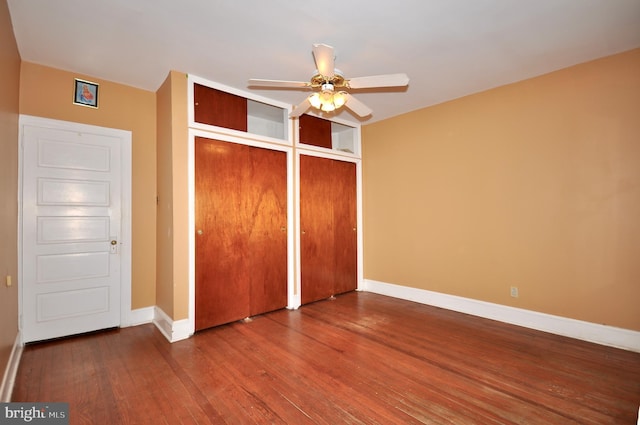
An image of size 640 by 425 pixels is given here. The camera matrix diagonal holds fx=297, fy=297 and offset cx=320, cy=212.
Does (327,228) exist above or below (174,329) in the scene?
above

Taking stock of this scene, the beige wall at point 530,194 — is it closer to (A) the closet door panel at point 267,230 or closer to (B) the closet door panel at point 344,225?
(B) the closet door panel at point 344,225

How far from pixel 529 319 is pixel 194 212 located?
3778 mm

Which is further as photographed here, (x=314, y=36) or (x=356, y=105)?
(x=356, y=105)

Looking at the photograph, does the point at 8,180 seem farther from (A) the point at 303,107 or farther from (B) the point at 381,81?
(B) the point at 381,81

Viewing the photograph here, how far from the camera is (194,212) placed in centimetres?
313

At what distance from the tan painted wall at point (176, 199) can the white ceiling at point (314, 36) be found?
0.93 ft

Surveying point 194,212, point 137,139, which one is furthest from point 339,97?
point 137,139

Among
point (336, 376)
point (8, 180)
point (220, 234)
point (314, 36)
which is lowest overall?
point (336, 376)

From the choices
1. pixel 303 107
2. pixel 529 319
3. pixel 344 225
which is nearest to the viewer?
pixel 303 107

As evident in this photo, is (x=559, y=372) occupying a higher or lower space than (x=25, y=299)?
lower

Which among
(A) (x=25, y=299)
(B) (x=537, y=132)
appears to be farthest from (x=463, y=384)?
(A) (x=25, y=299)

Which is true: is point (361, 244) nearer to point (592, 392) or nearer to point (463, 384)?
point (463, 384)

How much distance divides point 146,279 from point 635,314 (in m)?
4.88

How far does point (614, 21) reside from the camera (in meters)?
2.29
